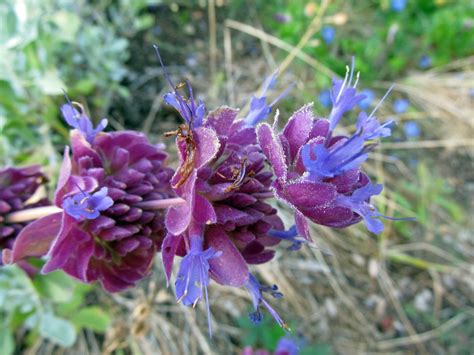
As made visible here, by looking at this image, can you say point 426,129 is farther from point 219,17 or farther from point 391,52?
point 219,17

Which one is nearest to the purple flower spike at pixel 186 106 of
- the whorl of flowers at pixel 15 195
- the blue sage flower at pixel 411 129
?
the whorl of flowers at pixel 15 195

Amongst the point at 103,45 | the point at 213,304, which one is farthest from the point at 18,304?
the point at 103,45

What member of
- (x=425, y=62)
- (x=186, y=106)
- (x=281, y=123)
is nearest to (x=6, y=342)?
(x=186, y=106)

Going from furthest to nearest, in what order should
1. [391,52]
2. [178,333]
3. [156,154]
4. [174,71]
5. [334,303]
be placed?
[391,52] → [174,71] → [334,303] → [178,333] → [156,154]

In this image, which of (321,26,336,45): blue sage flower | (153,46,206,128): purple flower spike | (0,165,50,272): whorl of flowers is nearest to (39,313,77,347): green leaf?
(0,165,50,272): whorl of flowers

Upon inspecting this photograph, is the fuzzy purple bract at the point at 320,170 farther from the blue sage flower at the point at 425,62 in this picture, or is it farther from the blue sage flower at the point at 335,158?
the blue sage flower at the point at 425,62

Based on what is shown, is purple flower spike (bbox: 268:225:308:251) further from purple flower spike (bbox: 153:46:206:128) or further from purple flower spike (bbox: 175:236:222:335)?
purple flower spike (bbox: 153:46:206:128)

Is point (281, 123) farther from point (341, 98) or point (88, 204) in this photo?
point (88, 204)
